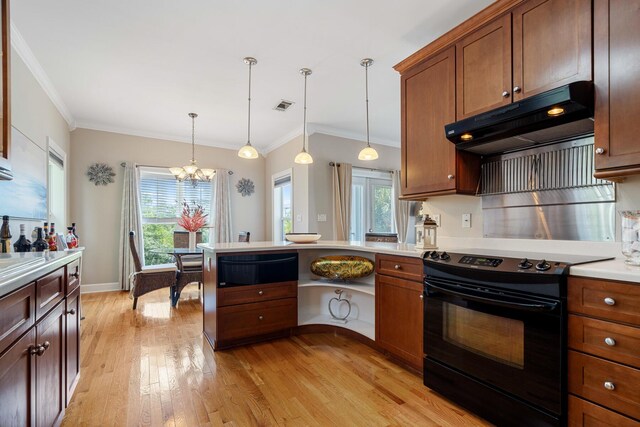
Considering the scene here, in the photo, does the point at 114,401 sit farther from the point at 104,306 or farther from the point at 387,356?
the point at 104,306

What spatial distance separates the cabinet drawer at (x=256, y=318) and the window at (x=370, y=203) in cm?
317

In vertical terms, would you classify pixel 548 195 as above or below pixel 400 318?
above

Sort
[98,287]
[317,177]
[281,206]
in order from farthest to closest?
1. [281,206]
2. [317,177]
3. [98,287]

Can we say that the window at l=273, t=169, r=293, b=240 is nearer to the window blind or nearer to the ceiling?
the window blind

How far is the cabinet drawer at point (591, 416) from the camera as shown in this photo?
1312 millimetres

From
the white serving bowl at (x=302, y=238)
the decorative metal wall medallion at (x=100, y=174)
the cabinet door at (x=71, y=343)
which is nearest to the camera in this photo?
the cabinet door at (x=71, y=343)

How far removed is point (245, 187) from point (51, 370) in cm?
518

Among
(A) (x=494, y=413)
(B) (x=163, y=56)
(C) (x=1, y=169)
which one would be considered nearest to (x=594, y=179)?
(A) (x=494, y=413)

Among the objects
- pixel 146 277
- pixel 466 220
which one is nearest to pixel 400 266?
pixel 466 220

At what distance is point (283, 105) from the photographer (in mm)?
4395

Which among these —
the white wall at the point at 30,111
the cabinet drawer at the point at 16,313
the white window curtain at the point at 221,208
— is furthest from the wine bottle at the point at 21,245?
the white window curtain at the point at 221,208

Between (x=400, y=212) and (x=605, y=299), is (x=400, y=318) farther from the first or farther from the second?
(x=400, y=212)

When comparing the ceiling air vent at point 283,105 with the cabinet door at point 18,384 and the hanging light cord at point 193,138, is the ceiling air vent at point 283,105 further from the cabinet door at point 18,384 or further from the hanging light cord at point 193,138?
the cabinet door at point 18,384

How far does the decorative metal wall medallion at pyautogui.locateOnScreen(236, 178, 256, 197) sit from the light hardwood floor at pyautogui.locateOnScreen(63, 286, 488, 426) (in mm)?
3657
